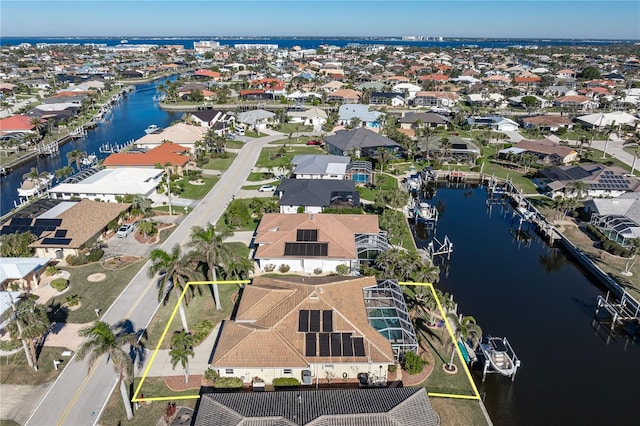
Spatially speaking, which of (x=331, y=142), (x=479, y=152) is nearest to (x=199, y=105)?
(x=331, y=142)

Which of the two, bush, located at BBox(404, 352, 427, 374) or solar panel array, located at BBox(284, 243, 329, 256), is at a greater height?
solar panel array, located at BBox(284, 243, 329, 256)

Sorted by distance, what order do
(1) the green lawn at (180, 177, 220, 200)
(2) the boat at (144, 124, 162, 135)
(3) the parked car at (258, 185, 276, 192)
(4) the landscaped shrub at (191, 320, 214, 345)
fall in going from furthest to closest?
(2) the boat at (144, 124, 162, 135) → (3) the parked car at (258, 185, 276, 192) → (1) the green lawn at (180, 177, 220, 200) → (4) the landscaped shrub at (191, 320, 214, 345)

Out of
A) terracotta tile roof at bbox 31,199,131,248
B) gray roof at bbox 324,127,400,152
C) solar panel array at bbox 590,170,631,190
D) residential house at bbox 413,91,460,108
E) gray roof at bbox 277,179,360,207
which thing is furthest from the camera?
residential house at bbox 413,91,460,108

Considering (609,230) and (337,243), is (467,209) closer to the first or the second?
(609,230)

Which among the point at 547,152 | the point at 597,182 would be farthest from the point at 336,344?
the point at 547,152

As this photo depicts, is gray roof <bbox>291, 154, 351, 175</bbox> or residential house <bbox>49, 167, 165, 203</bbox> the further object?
gray roof <bbox>291, 154, 351, 175</bbox>

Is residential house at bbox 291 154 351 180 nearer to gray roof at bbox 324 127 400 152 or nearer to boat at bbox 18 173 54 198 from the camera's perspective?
gray roof at bbox 324 127 400 152

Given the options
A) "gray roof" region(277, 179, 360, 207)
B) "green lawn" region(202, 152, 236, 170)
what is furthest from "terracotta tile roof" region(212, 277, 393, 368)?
"green lawn" region(202, 152, 236, 170)

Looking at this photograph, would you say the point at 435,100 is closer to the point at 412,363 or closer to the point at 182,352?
the point at 412,363
